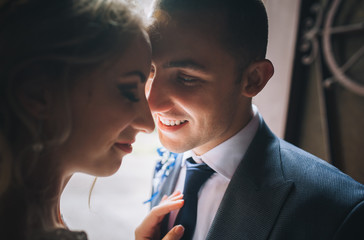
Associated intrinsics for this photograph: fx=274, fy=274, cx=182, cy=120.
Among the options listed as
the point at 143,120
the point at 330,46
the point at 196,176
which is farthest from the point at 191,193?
the point at 330,46

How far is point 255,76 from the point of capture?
1.13 m

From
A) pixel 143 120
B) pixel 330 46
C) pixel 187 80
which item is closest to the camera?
pixel 143 120

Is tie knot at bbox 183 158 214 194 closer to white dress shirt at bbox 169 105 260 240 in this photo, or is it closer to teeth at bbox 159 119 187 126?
white dress shirt at bbox 169 105 260 240

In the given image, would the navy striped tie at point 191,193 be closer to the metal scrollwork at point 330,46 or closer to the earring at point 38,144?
the earring at point 38,144

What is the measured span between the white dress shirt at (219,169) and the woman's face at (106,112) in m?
0.52

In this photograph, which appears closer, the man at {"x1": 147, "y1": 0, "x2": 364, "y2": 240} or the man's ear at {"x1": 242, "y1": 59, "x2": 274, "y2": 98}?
the man at {"x1": 147, "y1": 0, "x2": 364, "y2": 240}

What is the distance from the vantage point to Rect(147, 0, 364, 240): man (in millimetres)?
874

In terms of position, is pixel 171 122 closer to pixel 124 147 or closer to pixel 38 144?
pixel 124 147

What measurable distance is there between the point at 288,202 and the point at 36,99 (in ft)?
2.62

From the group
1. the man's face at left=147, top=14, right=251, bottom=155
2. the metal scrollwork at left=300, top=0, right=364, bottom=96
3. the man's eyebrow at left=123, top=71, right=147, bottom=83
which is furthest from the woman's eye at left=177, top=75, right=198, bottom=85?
the metal scrollwork at left=300, top=0, right=364, bottom=96

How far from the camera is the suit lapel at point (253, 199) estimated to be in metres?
0.88

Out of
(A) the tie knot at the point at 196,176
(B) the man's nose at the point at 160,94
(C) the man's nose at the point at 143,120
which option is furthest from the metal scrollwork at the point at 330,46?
(C) the man's nose at the point at 143,120

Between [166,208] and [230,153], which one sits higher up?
[230,153]

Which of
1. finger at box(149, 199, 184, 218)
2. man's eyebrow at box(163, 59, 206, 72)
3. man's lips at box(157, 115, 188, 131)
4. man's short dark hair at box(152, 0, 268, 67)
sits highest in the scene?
man's short dark hair at box(152, 0, 268, 67)
